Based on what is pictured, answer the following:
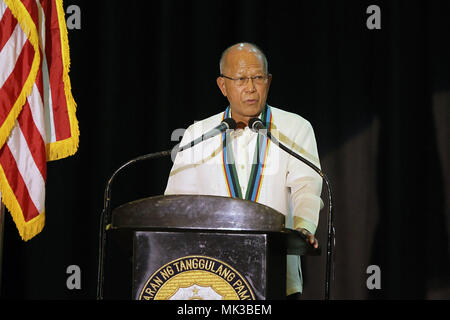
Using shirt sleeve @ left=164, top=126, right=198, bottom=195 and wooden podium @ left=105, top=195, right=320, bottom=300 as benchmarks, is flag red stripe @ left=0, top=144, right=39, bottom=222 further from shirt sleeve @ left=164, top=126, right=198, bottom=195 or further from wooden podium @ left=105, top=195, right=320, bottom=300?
wooden podium @ left=105, top=195, right=320, bottom=300

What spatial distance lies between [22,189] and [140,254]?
Answer: 1422mm

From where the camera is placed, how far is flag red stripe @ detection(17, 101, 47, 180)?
3.36 metres

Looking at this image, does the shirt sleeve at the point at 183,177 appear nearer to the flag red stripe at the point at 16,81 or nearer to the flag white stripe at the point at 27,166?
the flag white stripe at the point at 27,166

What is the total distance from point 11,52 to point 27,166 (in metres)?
0.58

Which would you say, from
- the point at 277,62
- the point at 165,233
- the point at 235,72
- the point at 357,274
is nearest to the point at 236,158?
the point at 235,72

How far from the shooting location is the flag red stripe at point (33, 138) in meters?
3.36

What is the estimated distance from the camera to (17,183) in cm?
334

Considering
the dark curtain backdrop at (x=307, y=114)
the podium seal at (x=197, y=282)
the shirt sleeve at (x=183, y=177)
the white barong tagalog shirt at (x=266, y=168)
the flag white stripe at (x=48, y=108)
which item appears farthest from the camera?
the dark curtain backdrop at (x=307, y=114)

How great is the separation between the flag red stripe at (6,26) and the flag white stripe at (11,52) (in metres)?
0.02

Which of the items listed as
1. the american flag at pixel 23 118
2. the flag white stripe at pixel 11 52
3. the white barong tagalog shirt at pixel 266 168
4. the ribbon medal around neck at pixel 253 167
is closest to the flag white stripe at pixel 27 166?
the american flag at pixel 23 118

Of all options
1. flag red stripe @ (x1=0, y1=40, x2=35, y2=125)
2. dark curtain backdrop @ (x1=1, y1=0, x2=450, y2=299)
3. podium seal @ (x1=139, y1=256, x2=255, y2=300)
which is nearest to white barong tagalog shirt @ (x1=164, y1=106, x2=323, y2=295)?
dark curtain backdrop @ (x1=1, y1=0, x2=450, y2=299)

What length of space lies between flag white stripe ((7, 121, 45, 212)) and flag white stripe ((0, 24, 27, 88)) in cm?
26

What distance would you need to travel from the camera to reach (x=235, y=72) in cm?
324
